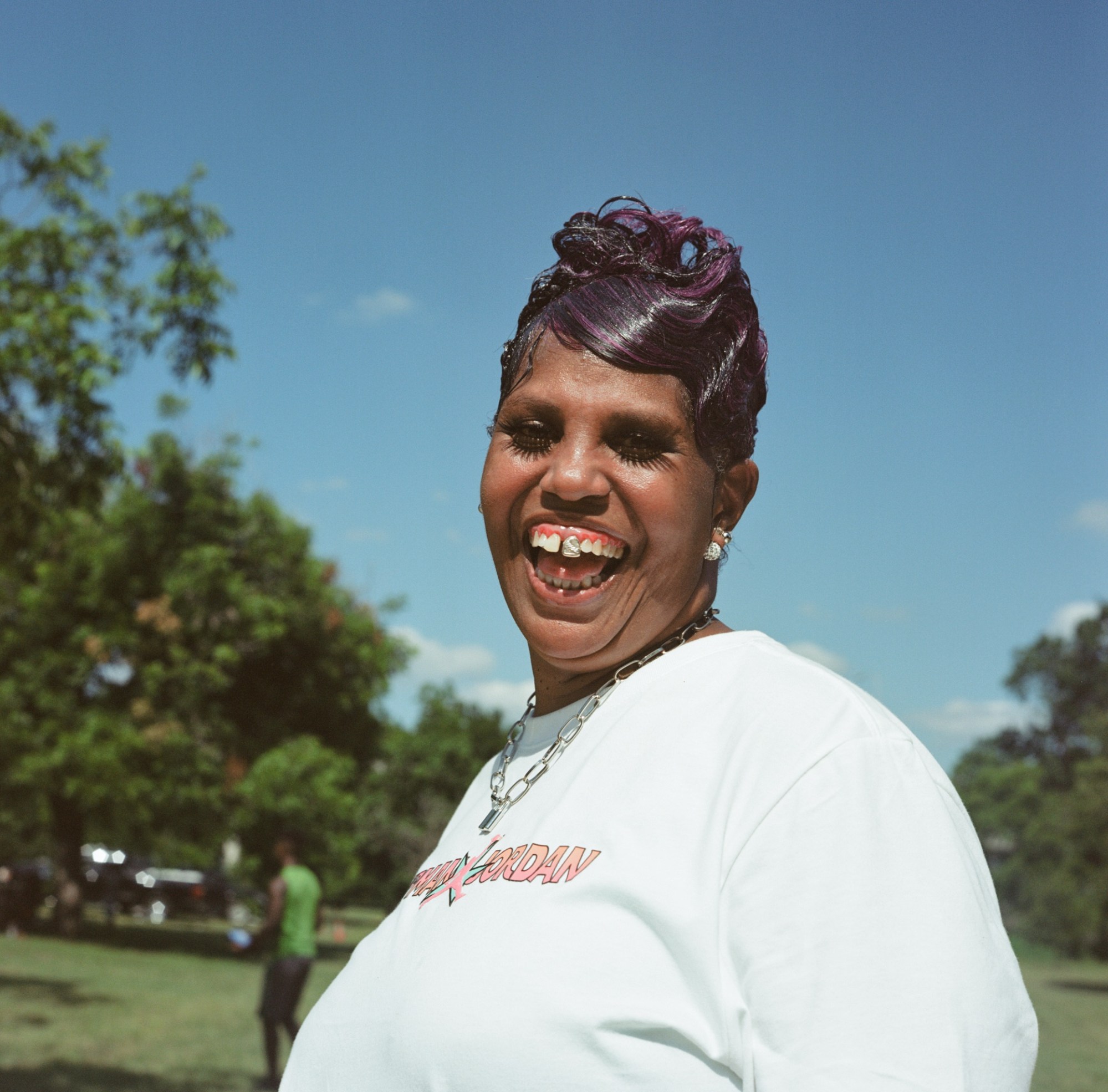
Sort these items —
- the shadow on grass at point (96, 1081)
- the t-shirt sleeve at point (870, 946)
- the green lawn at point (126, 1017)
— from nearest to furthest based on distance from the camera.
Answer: the t-shirt sleeve at point (870, 946) → the shadow on grass at point (96, 1081) → the green lawn at point (126, 1017)

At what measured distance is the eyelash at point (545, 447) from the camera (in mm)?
1611

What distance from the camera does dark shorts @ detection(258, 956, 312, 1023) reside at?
29.9 ft

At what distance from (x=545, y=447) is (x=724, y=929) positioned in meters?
0.73

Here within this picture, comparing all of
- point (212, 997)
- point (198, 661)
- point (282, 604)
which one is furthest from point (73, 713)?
point (212, 997)

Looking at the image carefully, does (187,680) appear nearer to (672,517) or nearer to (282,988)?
(282,988)

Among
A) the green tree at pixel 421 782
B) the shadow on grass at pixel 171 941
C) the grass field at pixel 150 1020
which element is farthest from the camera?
Result: the green tree at pixel 421 782

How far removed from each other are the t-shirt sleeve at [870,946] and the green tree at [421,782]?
3891 cm

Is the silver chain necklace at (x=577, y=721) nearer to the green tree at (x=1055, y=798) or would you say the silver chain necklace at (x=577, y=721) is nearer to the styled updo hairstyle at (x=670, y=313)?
the styled updo hairstyle at (x=670, y=313)

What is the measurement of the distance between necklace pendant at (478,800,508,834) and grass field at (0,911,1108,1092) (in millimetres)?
6465

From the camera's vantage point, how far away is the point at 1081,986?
28688mm

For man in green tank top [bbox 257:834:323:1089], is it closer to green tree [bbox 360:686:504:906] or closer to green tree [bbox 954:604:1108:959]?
green tree [bbox 954:604:1108:959]

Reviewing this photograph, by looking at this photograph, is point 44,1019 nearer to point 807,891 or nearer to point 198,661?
point 198,661

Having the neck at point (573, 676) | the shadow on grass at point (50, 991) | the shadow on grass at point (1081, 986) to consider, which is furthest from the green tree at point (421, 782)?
the neck at point (573, 676)

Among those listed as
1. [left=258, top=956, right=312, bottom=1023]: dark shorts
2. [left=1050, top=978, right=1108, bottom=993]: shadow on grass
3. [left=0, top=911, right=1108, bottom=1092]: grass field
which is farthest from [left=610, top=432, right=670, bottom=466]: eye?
[left=1050, top=978, right=1108, bottom=993]: shadow on grass
